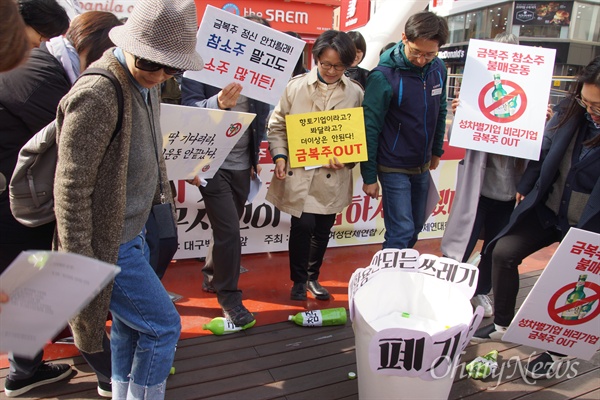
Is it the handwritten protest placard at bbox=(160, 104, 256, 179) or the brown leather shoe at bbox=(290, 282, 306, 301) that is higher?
the handwritten protest placard at bbox=(160, 104, 256, 179)

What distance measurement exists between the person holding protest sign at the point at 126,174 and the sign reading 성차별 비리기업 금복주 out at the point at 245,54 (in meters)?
0.89

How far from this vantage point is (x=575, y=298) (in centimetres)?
234

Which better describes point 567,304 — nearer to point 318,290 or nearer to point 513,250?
point 513,250

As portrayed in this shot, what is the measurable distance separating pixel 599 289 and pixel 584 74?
1.04 meters

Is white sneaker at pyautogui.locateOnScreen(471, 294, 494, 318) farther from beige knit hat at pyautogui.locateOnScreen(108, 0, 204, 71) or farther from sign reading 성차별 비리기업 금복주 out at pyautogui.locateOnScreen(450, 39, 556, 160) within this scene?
beige knit hat at pyautogui.locateOnScreen(108, 0, 204, 71)

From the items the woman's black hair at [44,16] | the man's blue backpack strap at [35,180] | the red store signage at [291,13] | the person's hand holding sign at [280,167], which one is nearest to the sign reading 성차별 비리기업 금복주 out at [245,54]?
the person's hand holding sign at [280,167]

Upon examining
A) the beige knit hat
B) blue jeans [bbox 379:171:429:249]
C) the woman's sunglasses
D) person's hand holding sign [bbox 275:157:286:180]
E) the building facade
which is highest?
the building facade

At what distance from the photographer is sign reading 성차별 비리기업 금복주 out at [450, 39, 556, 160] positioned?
9.54 ft

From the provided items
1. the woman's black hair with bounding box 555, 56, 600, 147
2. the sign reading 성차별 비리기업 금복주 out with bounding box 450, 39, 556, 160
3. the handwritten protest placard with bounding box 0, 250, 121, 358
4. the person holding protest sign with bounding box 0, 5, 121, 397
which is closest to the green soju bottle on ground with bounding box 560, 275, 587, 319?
the woman's black hair with bounding box 555, 56, 600, 147

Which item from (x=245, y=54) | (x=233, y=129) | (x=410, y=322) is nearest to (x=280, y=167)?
(x=233, y=129)

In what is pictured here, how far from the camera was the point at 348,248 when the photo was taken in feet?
14.9

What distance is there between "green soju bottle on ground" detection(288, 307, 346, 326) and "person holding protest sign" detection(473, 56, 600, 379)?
95cm

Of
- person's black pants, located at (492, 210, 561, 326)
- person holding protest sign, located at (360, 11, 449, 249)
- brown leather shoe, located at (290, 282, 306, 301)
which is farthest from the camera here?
brown leather shoe, located at (290, 282, 306, 301)

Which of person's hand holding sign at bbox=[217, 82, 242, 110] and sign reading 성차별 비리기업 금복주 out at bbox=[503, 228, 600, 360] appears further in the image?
person's hand holding sign at bbox=[217, 82, 242, 110]
